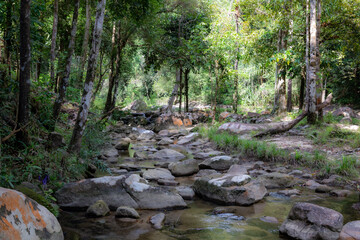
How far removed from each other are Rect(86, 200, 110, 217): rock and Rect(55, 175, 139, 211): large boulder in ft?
0.76

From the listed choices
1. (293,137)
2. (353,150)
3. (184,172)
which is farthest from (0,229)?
(293,137)

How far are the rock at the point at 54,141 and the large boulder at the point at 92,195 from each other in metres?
1.30

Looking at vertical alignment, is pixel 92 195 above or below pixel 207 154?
above

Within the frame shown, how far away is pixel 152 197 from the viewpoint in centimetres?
452

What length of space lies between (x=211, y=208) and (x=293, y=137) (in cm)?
532

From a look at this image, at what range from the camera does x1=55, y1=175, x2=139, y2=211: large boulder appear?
4.29 meters

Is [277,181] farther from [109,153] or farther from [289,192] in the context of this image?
[109,153]

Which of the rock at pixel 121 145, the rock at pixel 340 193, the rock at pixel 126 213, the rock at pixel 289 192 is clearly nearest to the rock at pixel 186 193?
the rock at pixel 126 213

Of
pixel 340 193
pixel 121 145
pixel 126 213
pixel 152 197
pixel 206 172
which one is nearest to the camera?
pixel 126 213

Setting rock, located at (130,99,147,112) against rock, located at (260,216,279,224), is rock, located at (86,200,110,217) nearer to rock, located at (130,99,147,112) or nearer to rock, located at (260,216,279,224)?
rock, located at (260,216,279,224)

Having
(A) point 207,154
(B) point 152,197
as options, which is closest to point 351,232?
(B) point 152,197

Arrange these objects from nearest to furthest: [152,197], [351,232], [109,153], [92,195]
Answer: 1. [351,232]
2. [92,195]
3. [152,197]
4. [109,153]

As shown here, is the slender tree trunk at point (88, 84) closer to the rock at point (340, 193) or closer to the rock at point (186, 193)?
the rock at point (186, 193)

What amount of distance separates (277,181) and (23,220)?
15.3 ft
